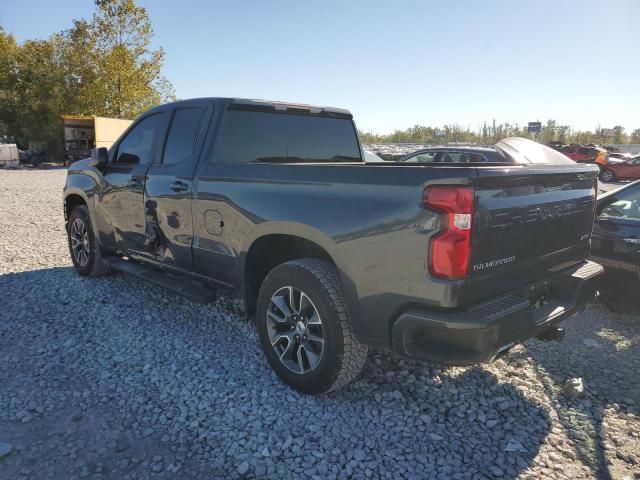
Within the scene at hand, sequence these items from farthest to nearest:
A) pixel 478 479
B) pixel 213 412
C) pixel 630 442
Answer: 1. pixel 213 412
2. pixel 630 442
3. pixel 478 479

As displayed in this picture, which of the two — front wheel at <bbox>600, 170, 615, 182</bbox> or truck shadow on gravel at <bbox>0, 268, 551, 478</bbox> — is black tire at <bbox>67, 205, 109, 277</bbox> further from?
front wheel at <bbox>600, 170, 615, 182</bbox>

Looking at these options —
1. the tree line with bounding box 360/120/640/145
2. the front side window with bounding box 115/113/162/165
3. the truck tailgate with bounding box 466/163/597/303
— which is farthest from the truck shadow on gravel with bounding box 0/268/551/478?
the tree line with bounding box 360/120/640/145

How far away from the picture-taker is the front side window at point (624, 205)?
462cm

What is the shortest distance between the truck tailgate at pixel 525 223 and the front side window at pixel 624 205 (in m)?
1.82

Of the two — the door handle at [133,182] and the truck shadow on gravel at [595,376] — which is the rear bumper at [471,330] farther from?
the door handle at [133,182]

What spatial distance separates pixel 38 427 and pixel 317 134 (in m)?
3.04

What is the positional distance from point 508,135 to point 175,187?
37.9 metres

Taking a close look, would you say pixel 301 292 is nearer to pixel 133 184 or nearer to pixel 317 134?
pixel 317 134

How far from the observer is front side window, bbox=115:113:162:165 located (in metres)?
4.42

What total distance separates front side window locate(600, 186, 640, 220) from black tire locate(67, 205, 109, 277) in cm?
533

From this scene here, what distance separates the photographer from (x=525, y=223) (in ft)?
8.53

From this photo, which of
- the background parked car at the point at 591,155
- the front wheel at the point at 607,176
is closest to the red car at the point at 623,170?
the front wheel at the point at 607,176

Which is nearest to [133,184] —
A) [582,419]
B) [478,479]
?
[478,479]

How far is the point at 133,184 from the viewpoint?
174 inches
